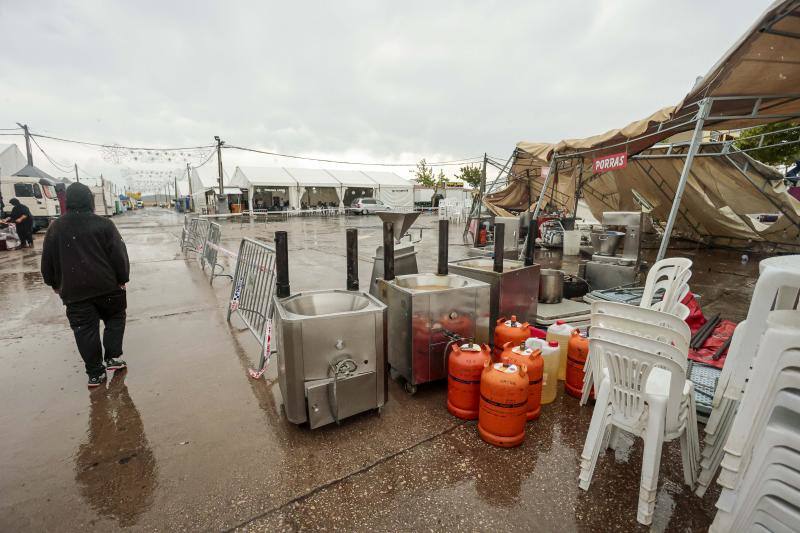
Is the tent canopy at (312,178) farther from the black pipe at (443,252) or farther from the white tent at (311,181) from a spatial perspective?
the black pipe at (443,252)

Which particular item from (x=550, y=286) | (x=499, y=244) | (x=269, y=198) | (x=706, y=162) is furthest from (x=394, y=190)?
(x=499, y=244)

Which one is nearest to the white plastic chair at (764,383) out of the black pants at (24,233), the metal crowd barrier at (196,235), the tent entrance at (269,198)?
the metal crowd barrier at (196,235)

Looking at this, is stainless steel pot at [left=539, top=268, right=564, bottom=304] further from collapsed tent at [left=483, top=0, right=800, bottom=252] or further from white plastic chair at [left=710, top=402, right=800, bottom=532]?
white plastic chair at [left=710, top=402, right=800, bottom=532]

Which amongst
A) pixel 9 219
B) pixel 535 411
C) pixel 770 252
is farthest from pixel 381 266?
pixel 9 219

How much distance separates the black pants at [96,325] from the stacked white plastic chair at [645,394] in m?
4.25

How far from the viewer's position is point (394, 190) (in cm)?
3734

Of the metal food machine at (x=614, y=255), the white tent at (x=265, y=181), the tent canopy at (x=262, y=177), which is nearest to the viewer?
the metal food machine at (x=614, y=255)

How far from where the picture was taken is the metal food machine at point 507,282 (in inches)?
150

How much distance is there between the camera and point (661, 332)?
2.06 meters

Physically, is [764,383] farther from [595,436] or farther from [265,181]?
[265,181]

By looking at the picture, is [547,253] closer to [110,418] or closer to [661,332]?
[661,332]

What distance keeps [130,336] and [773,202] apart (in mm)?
13579

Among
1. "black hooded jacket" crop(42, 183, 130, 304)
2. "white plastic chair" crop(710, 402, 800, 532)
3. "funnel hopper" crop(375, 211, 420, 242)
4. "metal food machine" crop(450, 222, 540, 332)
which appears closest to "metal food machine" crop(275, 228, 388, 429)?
"funnel hopper" crop(375, 211, 420, 242)

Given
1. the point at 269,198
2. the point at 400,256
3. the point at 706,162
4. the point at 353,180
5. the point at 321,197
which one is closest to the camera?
the point at 400,256
